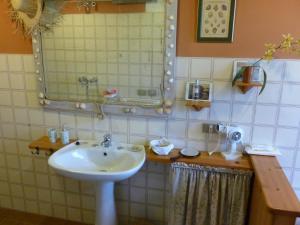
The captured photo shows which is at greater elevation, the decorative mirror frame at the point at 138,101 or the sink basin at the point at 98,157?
the decorative mirror frame at the point at 138,101

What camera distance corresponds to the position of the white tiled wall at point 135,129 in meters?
1.61

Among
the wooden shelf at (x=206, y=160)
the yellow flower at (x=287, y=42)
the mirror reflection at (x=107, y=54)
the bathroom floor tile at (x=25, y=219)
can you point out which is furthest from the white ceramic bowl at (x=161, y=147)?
the bathroom floor tile at (x=25, y=219)

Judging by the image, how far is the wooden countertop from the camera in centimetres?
111

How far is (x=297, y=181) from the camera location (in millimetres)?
1700

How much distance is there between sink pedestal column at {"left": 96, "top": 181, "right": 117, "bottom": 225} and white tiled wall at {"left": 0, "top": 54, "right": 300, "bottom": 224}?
8.2 inches

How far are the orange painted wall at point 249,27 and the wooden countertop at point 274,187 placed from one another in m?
0.63

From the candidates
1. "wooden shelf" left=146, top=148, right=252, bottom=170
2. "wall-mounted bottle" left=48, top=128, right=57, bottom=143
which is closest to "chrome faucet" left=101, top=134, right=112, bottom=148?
"wooden shelf" left=146, top=148, right=252, bottom=170

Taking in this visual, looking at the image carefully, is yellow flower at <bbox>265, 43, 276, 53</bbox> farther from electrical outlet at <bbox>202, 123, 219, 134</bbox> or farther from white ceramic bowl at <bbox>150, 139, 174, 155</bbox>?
white ceramic bowl at <bbox>150, 139, 174, 155</bbox>

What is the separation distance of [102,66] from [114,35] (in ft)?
0.73

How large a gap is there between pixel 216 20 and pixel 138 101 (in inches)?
27.4

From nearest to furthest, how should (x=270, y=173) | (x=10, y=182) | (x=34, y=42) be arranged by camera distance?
(x=270, y=173), (x=34, y=42), (x=10, y=182)

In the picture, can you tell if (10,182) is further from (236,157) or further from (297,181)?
(297,181)

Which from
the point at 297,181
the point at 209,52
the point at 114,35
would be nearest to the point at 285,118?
the point at 297,181

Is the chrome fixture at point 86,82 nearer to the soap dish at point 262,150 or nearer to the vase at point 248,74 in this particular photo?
the vase at point 248,74
